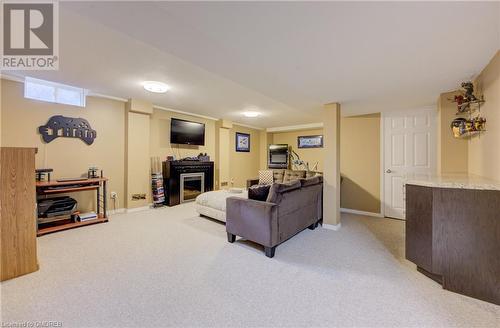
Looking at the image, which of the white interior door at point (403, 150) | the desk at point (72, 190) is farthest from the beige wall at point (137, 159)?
the white interior door at point (403, 150)

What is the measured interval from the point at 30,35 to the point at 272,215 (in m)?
3.08

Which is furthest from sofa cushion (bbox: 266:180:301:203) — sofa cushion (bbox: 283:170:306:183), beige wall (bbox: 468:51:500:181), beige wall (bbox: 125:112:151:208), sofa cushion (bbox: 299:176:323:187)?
beige wall (bbox: 125:112:151:208)

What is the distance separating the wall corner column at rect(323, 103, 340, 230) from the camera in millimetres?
3387

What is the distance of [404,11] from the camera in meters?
1.35

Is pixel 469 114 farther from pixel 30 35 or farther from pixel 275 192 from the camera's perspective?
pixel 30 35

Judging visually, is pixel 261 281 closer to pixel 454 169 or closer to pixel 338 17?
pixel 338 17

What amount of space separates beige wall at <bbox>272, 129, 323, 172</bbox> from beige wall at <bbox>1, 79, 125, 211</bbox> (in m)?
5.09

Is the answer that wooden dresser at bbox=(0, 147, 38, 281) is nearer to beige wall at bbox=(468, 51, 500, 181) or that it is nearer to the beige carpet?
the beige carpet

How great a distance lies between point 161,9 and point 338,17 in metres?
1.23

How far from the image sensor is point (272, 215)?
239 cm

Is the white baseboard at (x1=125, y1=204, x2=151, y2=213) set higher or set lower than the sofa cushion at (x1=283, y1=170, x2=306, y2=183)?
lower

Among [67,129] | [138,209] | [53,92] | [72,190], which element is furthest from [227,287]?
[53,92]

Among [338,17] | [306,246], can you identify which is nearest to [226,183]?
[306,246]

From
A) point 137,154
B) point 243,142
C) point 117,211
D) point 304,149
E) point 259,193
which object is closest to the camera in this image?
point 259,193
